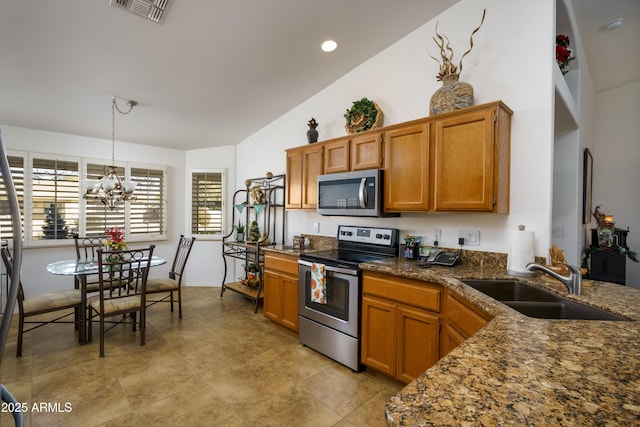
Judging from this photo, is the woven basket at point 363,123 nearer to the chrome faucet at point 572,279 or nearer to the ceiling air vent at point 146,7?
the ceiling air vent at point 146,7

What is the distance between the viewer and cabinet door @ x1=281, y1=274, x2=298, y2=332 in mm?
3146

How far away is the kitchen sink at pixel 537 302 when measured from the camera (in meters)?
1.40

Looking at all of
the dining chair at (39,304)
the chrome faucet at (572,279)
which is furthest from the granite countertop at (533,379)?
the dining chair at (39,304)

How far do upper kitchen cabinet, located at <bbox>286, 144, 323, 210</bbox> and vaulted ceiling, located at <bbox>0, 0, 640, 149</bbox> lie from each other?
31.8 inches

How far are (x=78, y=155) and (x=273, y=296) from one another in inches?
138

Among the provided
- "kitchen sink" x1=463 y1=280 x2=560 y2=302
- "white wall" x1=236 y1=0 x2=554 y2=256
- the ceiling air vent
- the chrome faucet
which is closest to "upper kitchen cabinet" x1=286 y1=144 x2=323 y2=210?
"white wall" x1=236 y1=0 x2=554 y2=256

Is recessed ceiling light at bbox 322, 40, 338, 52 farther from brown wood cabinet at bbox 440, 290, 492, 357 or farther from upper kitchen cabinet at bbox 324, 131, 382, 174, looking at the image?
brown wood cabinet at bbox 440, 290, 492, 357

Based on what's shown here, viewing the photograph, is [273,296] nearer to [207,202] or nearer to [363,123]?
[363,123]

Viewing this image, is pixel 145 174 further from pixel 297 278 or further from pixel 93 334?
pixel 297 278

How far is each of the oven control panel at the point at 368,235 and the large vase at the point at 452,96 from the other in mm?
1149

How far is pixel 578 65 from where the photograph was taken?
9.51ft

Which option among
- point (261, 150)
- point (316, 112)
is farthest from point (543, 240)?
point (261, 150)

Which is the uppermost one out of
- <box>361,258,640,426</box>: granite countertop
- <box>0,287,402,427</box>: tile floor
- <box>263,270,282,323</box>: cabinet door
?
<box>361,258,640,426</box>: granite countertop

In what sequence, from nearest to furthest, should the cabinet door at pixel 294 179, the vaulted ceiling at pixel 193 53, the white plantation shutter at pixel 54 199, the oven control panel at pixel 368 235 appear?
the vaulted ceiling at pixel 193 53, the oven control panel at pixel 368 235, the cabinet door at pixel 294 179, the white plantation shutter at pixel 54 199
